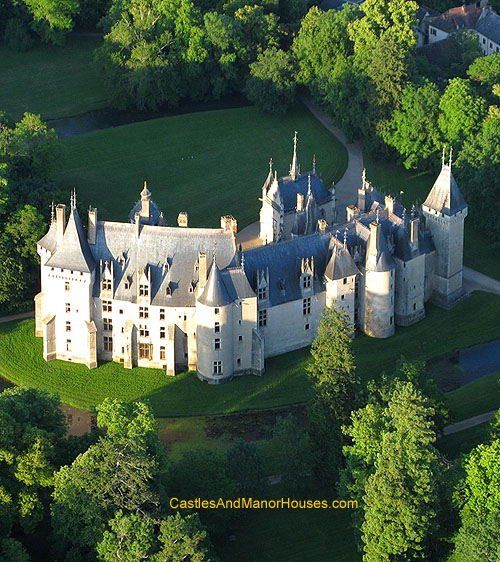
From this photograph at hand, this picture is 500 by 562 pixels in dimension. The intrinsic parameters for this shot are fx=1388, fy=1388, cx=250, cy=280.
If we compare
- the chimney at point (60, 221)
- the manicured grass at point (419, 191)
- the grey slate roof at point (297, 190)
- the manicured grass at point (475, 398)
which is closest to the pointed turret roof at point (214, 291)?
the chimney at point (60, 221)

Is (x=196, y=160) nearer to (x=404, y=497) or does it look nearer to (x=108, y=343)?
(x=108, y=343)

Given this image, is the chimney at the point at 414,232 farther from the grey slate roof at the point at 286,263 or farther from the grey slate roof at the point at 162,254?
the grey slate roof at the point at 162,254

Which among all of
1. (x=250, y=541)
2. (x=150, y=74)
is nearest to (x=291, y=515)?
(x=250, y=541)

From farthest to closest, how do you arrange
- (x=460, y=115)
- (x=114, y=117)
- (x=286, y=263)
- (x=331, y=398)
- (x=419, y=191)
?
(x=114, y=117) < (x=419, y=191) < (x=460, y=115) < (x=286, y=263) < (x=331, y=398)

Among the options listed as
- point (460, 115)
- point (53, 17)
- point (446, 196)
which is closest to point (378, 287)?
point (446, 196)

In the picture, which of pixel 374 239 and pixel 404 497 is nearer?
pixel 404 497

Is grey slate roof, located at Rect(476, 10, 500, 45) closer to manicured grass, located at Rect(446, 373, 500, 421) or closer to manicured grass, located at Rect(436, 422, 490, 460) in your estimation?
manicured grass, located at Rect(446, 373, 500, 421)

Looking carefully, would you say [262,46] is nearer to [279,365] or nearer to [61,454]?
[279,365]
